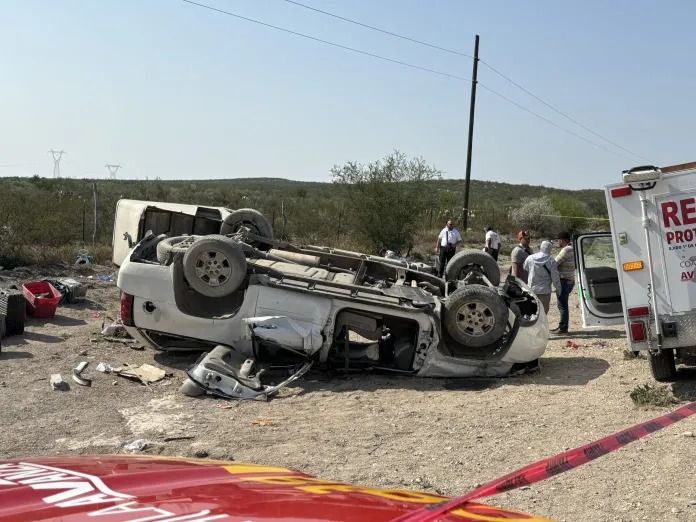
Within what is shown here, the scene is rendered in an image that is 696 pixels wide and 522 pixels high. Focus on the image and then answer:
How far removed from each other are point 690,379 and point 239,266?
4896 mm

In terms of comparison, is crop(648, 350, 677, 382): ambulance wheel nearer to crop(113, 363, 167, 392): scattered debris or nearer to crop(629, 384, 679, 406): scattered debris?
crop(629, 384, 679, 406): scattered debris

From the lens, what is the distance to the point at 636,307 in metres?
7.36

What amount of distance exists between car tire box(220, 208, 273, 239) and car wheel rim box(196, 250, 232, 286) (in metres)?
2.30

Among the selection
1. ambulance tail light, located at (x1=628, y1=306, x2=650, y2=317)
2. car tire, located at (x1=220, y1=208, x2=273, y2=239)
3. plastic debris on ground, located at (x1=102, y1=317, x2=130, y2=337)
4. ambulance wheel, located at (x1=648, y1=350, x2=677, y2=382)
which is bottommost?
ambulance wheel, located at (x1=648, y1=350, x2=677, y2=382)

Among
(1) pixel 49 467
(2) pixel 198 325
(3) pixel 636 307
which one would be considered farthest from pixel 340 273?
(1) pixel 49 467

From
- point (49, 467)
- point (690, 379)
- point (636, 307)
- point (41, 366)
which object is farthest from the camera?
point (41, 366)

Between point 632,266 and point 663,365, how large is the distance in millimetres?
1140

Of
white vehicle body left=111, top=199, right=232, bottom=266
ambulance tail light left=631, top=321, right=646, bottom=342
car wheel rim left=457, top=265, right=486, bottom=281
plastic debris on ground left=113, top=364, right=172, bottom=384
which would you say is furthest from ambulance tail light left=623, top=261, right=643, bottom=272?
white vehicle body left=111, top=199, right=232, bottom=266

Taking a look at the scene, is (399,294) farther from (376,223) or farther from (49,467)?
(376,223)

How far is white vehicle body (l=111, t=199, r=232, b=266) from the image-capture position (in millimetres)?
11352

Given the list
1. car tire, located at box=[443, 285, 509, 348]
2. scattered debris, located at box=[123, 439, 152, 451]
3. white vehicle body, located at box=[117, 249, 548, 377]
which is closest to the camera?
scattered debris, located at box=[123, 439, 152, 451]

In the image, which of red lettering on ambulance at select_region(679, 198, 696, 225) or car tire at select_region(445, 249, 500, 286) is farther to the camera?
car tire at select_region(445, 249, 500, 286)

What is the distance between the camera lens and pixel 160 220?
11.6 m

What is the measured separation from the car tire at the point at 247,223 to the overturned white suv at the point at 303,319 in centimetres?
186
